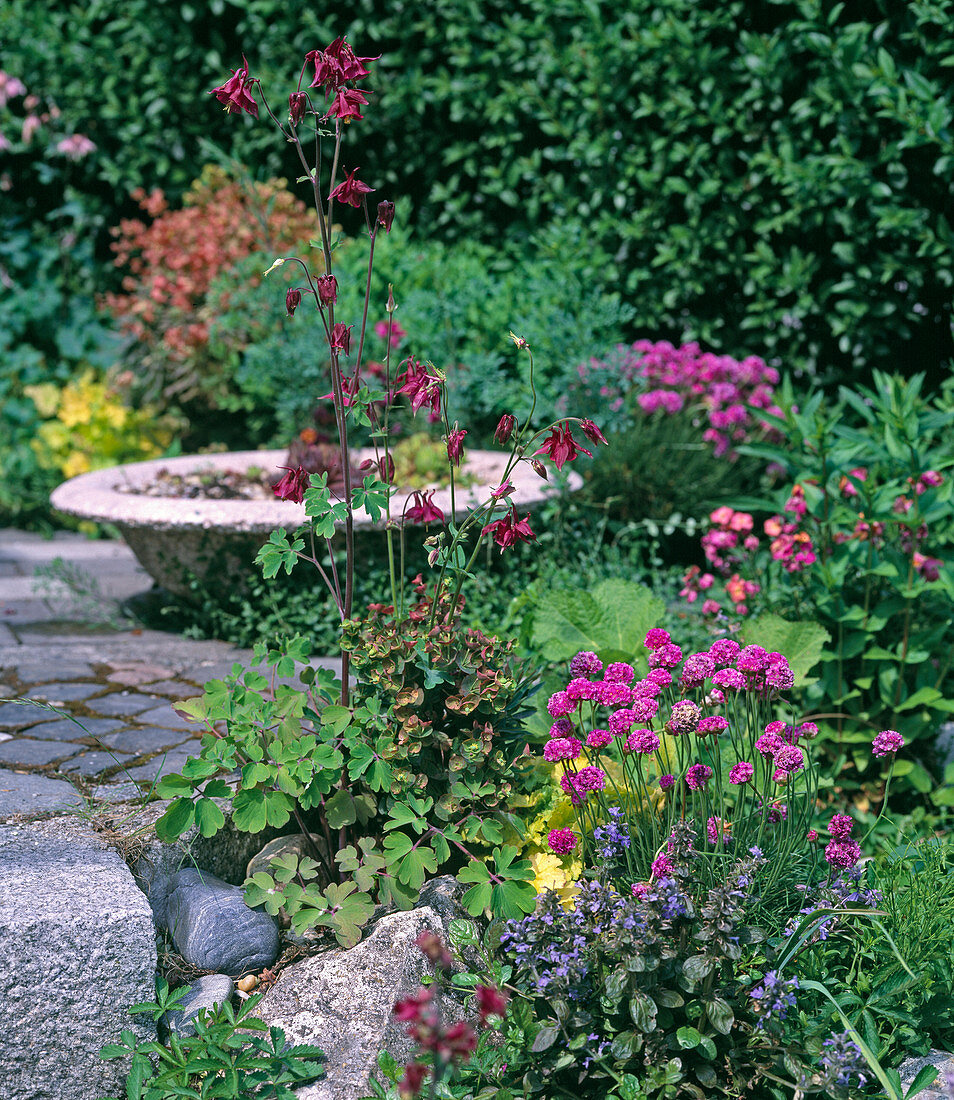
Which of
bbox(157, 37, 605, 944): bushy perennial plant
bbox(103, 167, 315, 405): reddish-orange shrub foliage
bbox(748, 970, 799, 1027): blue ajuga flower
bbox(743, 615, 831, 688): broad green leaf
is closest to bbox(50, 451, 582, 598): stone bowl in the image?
bbox(743, 615, 831, 688): broad green leaf

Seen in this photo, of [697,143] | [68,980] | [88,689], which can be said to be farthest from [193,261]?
[68,980]

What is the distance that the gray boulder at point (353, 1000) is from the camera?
1.75 metres

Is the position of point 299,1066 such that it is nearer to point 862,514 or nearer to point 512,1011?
point 512,1011

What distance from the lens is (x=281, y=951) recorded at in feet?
6.83

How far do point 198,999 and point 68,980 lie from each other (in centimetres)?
25

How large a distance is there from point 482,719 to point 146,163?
18.2ft

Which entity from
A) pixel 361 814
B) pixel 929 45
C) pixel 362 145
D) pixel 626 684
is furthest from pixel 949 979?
pixel 362 145

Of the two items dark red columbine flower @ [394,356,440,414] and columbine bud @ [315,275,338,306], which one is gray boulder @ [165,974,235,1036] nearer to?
dark red columbine flower @ [394,356,440,414]

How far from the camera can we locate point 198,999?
6.24 feet

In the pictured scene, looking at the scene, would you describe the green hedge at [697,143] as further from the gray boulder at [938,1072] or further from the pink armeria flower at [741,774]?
the gray boulder at [938,1072]

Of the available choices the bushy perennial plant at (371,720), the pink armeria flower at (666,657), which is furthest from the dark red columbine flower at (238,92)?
the pink armeria flower at (666,657)

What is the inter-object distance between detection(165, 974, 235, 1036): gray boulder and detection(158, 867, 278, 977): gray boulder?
4 cm

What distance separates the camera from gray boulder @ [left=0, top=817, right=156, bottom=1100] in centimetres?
173

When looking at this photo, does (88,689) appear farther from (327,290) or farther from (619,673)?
(619,673)
